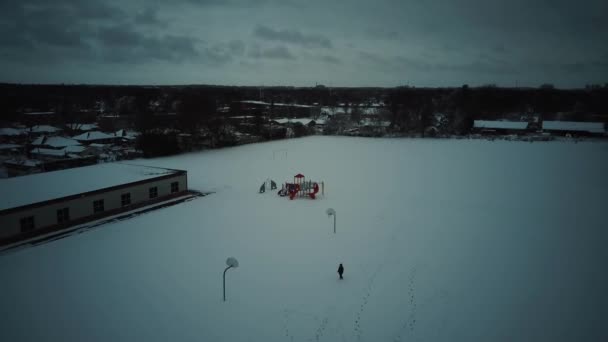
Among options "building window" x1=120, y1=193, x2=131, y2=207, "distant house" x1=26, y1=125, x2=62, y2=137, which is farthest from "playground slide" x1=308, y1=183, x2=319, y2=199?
"distant house" x1=26, y1=125, x2=62, y2=137

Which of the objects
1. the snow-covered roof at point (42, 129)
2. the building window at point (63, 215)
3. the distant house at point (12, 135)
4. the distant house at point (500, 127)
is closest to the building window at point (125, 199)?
the building window at point (63, 215)

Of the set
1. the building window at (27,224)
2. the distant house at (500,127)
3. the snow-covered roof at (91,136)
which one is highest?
the distant house at (500,127)

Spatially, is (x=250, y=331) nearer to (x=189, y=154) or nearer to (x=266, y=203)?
(x=266, y=203)

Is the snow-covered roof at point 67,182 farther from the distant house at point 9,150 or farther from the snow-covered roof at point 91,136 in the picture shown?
the snow-covered roof at point 91,136

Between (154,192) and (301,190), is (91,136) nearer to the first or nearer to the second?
(154,192)

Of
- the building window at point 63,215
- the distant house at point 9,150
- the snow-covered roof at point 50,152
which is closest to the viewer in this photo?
the building window at point 63,215

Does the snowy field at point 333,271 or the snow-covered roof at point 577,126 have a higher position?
the snow-covered roof at point 577,126

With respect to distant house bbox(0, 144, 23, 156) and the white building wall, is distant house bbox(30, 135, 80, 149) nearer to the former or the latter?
distant house bbox(0, 144, 23, 156)
